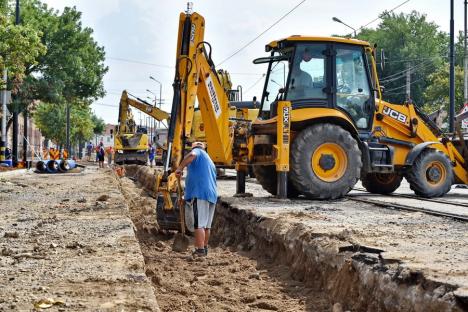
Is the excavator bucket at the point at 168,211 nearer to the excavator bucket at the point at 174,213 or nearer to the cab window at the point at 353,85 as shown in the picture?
the excavator bucket at the point at 174,213

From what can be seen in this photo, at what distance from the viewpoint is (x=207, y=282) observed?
7875mm

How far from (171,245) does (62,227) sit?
1801mm

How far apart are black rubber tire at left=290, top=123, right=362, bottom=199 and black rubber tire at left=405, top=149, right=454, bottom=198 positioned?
175 cm

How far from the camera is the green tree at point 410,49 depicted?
67.1 meters

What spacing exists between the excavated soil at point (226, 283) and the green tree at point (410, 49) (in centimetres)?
5684

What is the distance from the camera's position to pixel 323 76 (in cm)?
1360

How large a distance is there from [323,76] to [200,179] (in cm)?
501

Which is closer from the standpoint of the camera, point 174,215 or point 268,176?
point 174,215

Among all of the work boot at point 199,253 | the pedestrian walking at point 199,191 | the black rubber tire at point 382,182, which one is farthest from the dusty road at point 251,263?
the black rubber tire at point 382,182

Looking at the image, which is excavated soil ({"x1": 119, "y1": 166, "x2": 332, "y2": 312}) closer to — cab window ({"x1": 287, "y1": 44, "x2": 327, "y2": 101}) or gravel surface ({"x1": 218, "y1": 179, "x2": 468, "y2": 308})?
gravel surface ({"x1": 218, "y1": 179, "x2": 468, "y2": 308})

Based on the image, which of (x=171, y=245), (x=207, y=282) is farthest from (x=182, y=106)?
(x=207, y=282)

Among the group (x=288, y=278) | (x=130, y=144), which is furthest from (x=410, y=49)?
(x=288, y=278)

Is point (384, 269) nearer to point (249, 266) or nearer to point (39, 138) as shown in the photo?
point (249, 266)

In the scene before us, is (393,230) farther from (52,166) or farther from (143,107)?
(52,166)
